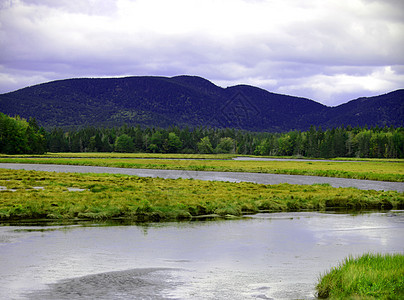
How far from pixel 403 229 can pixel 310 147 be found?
17885cm

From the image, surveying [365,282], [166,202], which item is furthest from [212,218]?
[365,282]

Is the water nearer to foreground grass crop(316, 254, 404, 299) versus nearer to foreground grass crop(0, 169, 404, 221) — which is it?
foreground grass crop(316, 254, 404, 299)

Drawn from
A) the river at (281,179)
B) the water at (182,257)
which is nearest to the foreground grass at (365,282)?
the water at (182,257)

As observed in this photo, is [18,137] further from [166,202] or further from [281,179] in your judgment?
[166,202]

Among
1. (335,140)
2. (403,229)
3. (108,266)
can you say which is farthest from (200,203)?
(335,140)

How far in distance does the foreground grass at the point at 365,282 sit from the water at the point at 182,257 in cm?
77

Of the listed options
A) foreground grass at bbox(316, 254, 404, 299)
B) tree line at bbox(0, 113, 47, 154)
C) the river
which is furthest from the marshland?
tree line at bbox(0, 113, 47, 154)

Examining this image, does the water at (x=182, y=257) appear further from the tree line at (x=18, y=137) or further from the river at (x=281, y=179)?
the tree line at (x=18, y=137)

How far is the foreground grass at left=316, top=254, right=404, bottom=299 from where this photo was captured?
35.4 ft

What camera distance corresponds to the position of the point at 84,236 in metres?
20.4

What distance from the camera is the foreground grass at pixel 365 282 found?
10.8m

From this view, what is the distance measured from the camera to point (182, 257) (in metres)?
17.0

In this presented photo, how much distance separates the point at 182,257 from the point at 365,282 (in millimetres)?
7665

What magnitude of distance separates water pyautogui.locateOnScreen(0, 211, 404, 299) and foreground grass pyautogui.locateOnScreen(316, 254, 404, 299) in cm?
77
